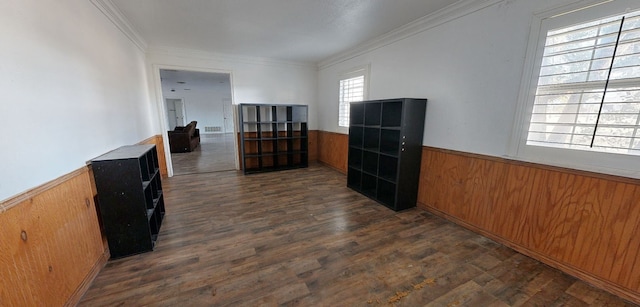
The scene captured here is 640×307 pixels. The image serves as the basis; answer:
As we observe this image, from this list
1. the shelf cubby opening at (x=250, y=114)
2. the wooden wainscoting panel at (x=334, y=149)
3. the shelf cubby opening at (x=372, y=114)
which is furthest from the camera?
the shelf cubby opening at (x=250, y=114)

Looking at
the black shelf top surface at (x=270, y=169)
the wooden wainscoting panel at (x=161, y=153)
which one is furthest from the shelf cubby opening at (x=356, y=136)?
the wooden wainscoting panel at (x=161, y=153)

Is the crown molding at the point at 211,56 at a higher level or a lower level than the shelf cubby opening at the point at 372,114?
higher

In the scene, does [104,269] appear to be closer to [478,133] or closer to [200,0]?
[200,0]

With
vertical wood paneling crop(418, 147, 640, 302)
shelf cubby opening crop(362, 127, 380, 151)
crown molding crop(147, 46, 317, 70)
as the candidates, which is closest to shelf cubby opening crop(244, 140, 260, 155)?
crown molding crop(147, 46, 317, 70)

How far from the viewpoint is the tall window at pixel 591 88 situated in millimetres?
1573

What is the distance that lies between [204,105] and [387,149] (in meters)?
11.9

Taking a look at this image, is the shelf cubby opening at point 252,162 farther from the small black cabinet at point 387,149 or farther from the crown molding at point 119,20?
the crown molding at point 119,20

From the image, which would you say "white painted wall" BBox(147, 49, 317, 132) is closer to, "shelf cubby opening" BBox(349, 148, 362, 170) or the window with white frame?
the window with white frame

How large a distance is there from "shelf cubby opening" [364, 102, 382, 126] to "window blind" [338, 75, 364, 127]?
0.62 metres

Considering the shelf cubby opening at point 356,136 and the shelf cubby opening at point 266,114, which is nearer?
the shelf cubby opening at point 356,136

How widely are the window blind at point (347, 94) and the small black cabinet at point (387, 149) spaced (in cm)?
65

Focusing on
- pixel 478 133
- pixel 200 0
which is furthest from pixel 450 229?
pixel 200 0

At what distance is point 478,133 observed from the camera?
249cm

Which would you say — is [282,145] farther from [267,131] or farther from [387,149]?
[387,149]
